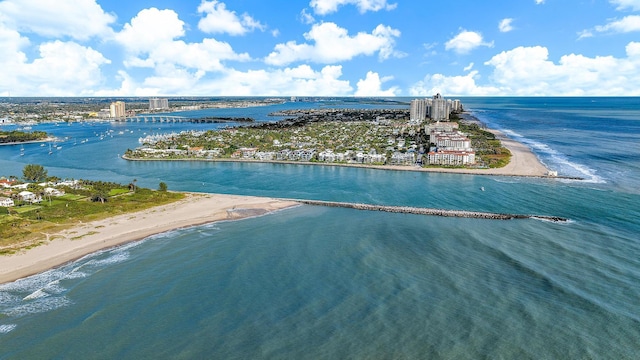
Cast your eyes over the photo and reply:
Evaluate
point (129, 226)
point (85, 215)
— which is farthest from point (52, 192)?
point (129, 226)

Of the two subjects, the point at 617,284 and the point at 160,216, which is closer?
the point at 617,284

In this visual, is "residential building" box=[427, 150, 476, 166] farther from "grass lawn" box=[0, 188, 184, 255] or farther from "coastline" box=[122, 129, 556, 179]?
"grass lawn" box=[0, 188, 184, 255]

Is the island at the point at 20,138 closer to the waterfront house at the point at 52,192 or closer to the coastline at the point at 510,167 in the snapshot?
the coastline at the point at 510,167

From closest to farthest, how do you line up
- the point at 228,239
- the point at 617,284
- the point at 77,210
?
1. the point at 617,284
2. the point at 228,239
3. the point at 77,210

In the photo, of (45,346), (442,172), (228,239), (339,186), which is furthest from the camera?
(442,172)

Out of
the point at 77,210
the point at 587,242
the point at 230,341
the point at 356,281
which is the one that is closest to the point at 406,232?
the point at 356,281

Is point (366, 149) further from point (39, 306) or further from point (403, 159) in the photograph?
point (39, 306)

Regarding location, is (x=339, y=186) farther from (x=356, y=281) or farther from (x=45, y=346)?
(x=45, y=346)
